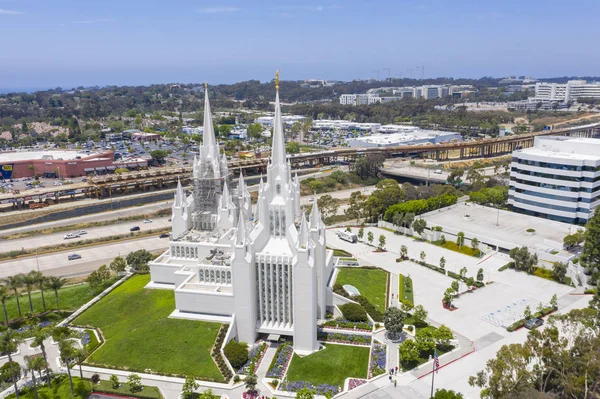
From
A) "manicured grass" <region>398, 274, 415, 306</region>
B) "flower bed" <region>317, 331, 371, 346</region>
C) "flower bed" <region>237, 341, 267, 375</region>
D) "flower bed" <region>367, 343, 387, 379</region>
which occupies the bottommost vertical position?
"manicured grass" <region>398, 274, 415, 306</region>

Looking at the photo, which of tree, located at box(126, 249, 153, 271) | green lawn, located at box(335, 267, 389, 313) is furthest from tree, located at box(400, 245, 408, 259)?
tree, located at box(126, 249, 153, 271)

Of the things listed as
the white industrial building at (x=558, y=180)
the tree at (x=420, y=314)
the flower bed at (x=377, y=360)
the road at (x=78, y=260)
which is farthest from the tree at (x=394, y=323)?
the white industrial building at (x=558, y=180)

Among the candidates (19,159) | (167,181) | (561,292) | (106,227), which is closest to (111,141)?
(19,159)

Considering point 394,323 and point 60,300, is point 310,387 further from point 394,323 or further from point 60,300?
point 60,300

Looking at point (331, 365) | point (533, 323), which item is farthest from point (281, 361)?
point (533, 323)

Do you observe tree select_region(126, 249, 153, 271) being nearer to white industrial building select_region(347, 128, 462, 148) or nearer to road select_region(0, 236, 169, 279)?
road select_region(0, 236, 169, 279)

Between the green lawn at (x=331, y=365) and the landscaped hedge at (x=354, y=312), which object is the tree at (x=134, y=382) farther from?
the landscaped hedge at (x=354, y=312)
